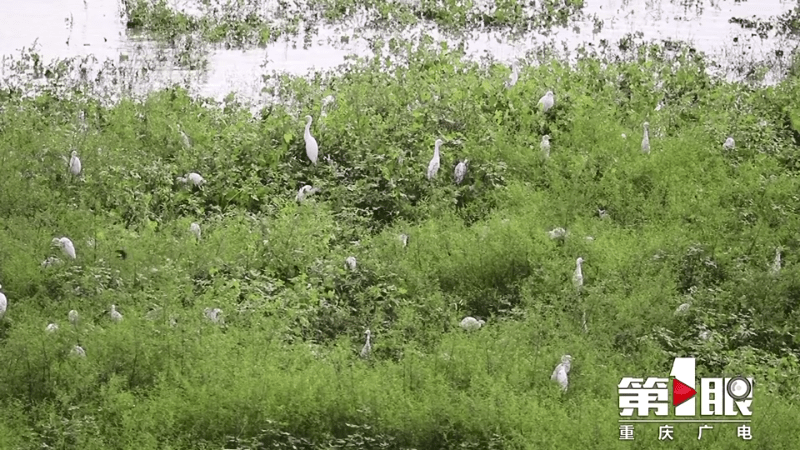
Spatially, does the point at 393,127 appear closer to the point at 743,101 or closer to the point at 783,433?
the point at 743,101

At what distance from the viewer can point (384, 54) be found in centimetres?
1345

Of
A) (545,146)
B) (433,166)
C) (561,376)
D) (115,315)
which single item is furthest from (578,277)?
(115,315)

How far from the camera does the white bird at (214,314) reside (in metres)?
7.32

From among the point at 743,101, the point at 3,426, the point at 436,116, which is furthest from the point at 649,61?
the point at 3,426

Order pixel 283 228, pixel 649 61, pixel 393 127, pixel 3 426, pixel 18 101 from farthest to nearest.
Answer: pixel 649 61 → pixel 18 101 → pixel 393 127 → pixel 283 228 → pixel 3 426

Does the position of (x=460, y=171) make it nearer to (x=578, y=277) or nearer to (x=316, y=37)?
(x=578, y=277)

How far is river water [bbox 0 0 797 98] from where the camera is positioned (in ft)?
43.4

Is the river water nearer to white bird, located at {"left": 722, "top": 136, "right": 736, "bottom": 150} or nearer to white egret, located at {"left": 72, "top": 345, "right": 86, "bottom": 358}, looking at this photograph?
→ white bird, located at {"left": 722, "top": 136, "right": 736, "bottom": 150}

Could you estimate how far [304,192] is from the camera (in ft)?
30.6

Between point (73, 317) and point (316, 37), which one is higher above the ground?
point (316, 37)

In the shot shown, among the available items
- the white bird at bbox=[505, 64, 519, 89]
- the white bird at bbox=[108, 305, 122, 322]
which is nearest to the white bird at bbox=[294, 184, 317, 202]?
the white bird at bbox=[108, 305, 122, 322]

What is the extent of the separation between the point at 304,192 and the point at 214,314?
2247 millimetres

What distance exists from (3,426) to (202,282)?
2106 millimetres

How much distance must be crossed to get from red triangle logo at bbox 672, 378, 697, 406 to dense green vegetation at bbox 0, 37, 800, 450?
0.23m
